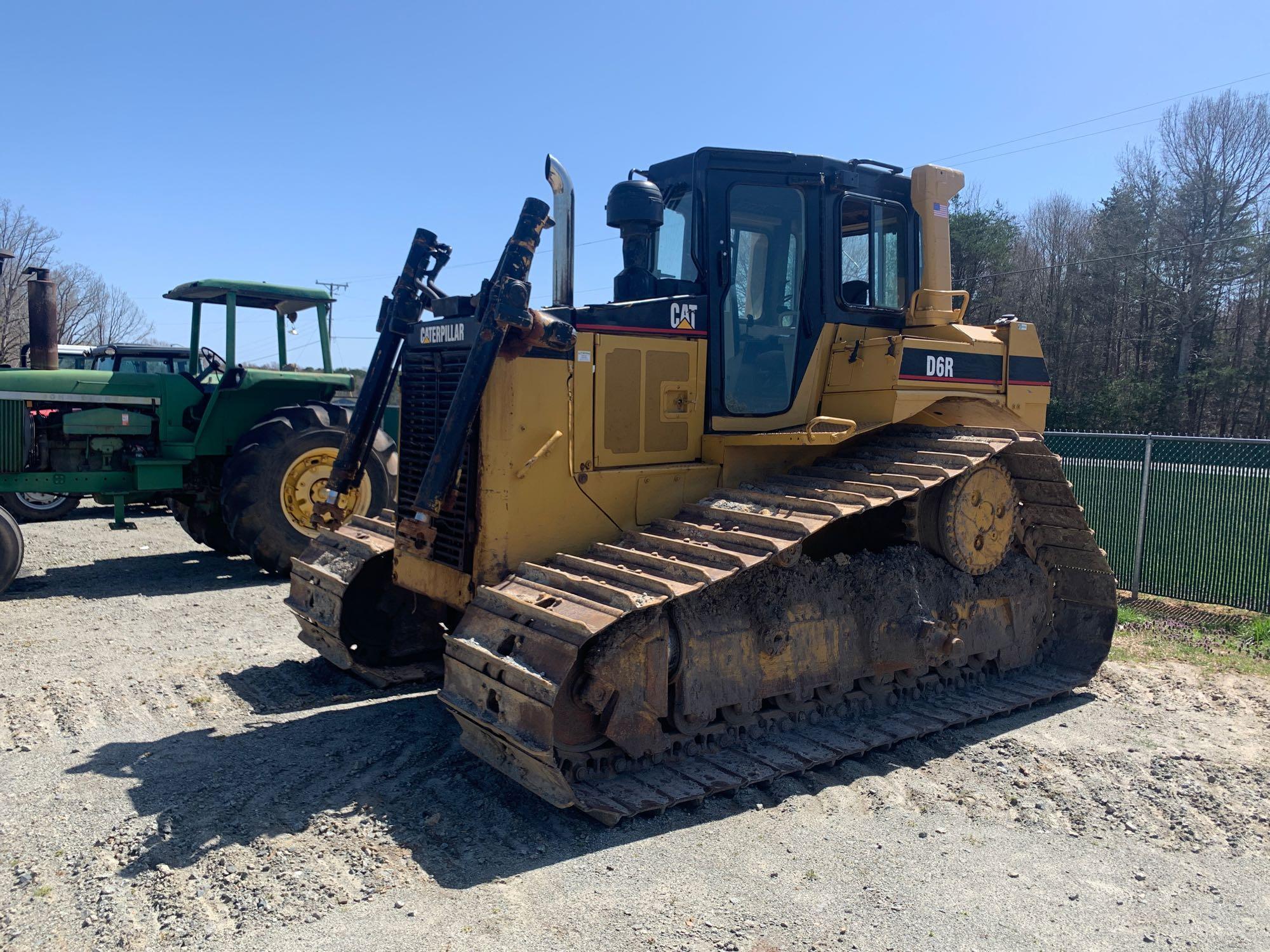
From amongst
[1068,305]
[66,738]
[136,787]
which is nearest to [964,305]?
[136,787]

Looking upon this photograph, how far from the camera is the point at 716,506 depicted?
203 inches

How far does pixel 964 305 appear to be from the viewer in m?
6.37

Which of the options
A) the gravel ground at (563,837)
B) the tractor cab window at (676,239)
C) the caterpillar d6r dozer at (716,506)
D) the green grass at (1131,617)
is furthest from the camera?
the green grass at (1131,617)

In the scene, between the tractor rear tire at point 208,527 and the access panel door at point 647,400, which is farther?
the tractor rear tire at point 208,527

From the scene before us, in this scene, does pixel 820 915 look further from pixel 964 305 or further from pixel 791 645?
pixel 964 305

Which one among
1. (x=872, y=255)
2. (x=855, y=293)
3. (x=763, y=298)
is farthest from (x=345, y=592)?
(x=872, y=255)

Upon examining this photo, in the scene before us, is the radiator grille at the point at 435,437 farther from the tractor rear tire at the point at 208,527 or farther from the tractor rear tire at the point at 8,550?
the tractor rear tire at the point at 208,527

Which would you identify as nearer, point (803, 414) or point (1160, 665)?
point (803, 414)

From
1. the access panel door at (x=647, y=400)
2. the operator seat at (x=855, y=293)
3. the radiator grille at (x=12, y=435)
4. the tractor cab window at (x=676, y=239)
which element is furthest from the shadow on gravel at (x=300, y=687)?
the radiator grille at (x=12, y=435)

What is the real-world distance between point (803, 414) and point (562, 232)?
1.90m

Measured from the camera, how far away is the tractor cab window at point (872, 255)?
599 cm

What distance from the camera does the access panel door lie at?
5.21 metres

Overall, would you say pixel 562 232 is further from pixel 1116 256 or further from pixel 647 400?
pixel 1116 256

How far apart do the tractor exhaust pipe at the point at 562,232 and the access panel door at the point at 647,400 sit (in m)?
0.35
